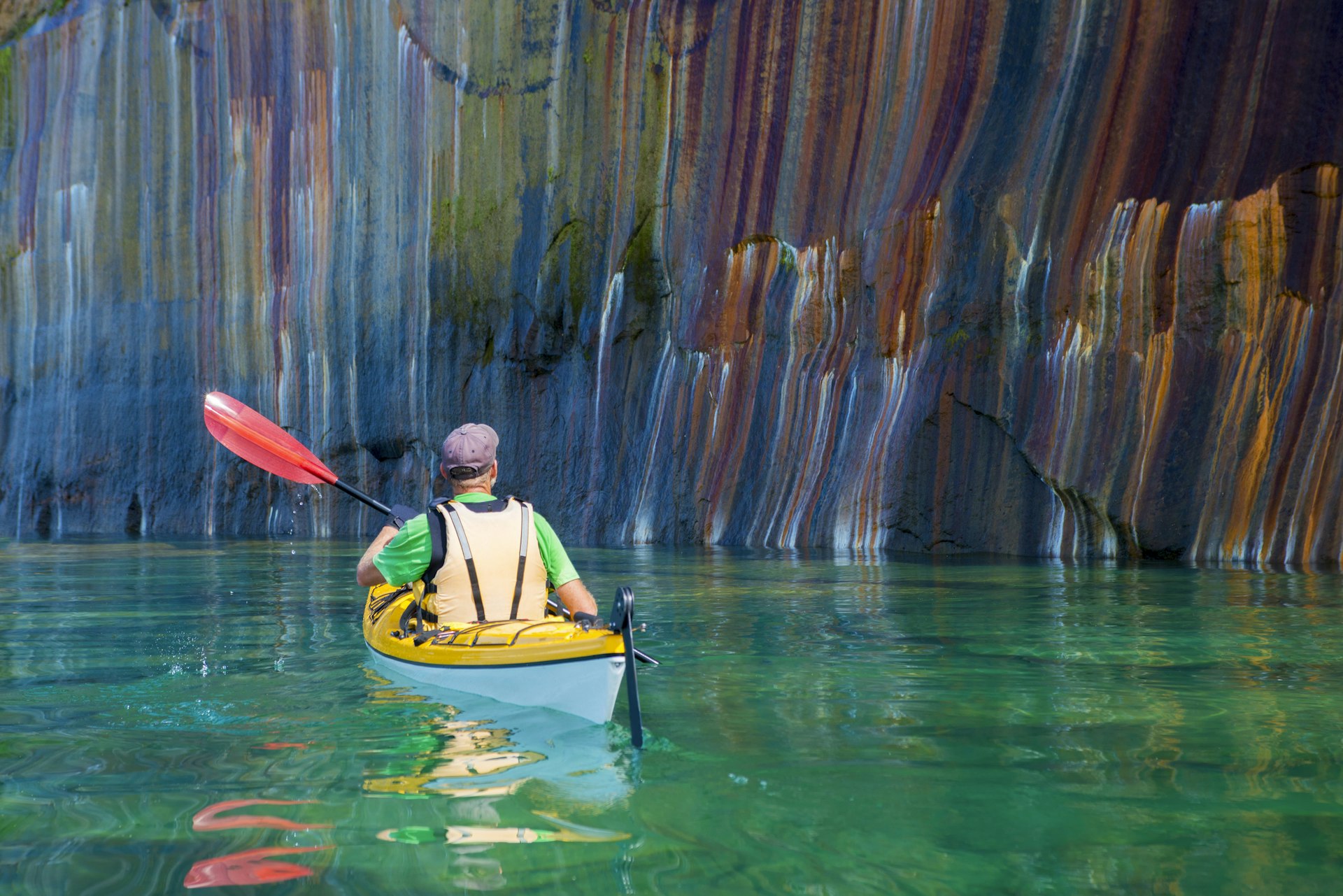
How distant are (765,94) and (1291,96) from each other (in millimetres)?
6646

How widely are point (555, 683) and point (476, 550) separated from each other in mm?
668

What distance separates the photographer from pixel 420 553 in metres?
4.93

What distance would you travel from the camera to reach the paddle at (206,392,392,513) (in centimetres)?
791

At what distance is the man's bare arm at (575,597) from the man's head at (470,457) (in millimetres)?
481

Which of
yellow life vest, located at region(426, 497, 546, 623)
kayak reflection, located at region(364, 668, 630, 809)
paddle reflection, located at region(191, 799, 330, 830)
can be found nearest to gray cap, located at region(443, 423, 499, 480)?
yellow life vest, located at region(426, 497, 546, 623)

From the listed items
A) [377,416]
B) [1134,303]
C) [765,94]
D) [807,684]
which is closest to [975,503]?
[1134,303]

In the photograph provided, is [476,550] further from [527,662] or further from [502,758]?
[502,758]

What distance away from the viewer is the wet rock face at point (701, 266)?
12875 millimetres

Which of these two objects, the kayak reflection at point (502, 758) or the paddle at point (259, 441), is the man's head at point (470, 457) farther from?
the paddle at point (259, 441)

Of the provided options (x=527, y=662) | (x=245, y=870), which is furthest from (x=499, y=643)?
(x=245, y=870)

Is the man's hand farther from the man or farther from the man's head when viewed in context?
the man's head

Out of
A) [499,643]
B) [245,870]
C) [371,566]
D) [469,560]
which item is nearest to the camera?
[245,870]

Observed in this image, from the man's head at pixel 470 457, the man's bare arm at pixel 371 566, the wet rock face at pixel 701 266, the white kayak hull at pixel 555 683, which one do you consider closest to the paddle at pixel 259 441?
the man's bare arm at pixel 371 566

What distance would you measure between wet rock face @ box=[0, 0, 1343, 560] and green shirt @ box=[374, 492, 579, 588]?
29.2ft
